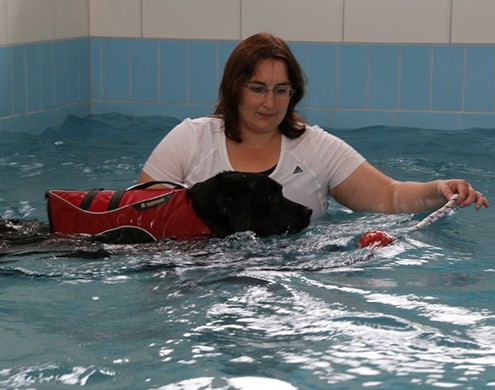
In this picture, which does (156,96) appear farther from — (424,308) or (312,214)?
(424,308)

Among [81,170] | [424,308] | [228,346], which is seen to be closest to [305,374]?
[228,346]

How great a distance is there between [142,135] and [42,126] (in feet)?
2.50

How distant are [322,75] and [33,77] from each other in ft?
7.21

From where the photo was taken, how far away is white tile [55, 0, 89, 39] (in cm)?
A: 816

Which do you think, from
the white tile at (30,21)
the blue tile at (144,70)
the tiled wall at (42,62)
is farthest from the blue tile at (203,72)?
the white tile at (30,21)

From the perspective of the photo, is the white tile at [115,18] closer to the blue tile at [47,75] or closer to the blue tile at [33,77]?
the blue tile at [47,75]

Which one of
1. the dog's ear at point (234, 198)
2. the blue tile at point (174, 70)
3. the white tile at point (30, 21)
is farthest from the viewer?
the blue tile at point (174, 70)

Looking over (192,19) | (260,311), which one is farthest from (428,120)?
(260,311)

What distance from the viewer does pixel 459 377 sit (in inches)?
119

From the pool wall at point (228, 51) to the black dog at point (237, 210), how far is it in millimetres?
3540

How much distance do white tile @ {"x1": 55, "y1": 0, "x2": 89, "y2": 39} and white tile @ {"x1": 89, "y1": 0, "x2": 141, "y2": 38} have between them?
0.07m

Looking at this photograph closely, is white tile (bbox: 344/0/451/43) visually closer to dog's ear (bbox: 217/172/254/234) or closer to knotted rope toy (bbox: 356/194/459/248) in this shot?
knotted rope toy (bbox: 356/194/459/248)

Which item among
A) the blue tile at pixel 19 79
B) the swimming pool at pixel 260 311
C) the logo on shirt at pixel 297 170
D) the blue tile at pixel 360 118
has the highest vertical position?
the blue tile at pixel 19 79

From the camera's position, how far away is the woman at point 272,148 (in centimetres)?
448
